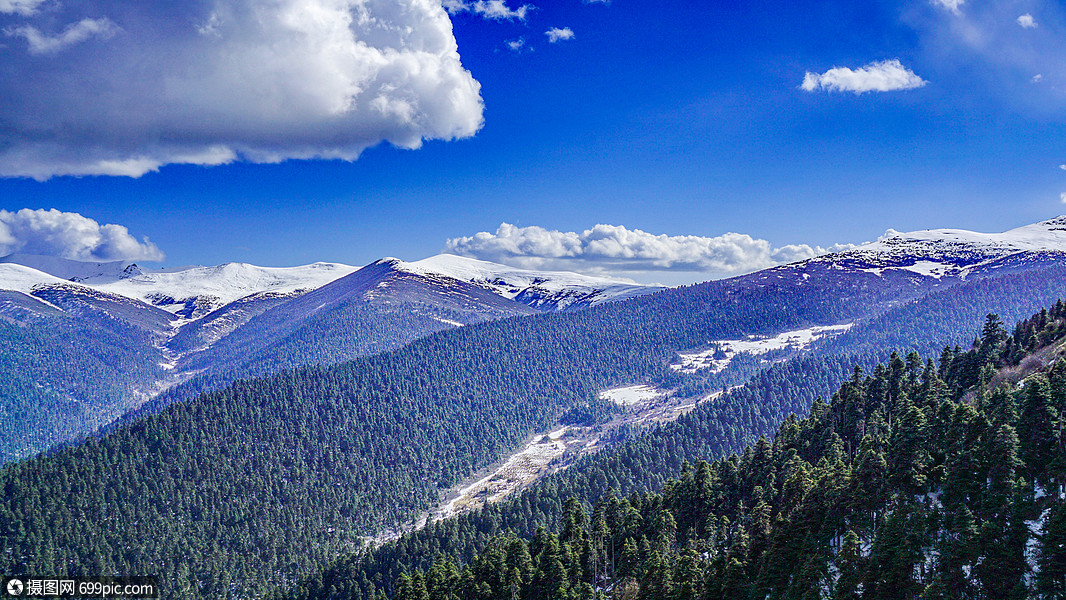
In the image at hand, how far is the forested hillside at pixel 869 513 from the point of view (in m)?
53.2

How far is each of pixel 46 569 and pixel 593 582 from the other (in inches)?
7595

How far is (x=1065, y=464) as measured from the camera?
56.1 m

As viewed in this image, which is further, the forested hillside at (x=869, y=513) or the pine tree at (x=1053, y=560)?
the forested hillside at (x=869, y=513)

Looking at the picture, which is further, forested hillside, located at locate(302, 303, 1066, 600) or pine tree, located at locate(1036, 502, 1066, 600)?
forested hillside, located at locate(302, 303, 1066, 600)

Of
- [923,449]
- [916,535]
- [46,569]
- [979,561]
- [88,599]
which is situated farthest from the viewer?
[46,569]

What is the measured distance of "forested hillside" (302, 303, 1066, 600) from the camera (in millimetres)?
53156

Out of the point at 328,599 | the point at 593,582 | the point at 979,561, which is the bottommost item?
the point at 328,599

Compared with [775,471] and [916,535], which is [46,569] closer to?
[775,471]

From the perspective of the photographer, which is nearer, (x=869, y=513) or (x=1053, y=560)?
(x=1053, y=560)

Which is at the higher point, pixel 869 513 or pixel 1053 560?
pixel 1053 560

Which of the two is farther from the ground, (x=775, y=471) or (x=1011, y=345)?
(x=1011, y=345)

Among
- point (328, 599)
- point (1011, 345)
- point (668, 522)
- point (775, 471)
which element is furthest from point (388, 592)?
point (1011, 345)

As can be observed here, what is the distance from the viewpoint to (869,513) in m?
65.1

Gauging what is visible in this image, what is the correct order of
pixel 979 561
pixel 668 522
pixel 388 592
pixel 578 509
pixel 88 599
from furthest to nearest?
pixel 88 599 → pixel 388 592 → pixel 578 509 → pixel 668 522 → pixel 979 561
